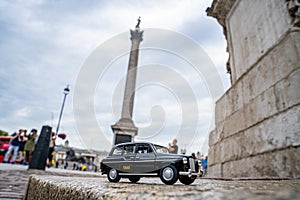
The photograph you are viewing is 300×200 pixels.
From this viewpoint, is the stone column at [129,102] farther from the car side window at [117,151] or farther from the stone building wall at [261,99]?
the car side window at [117,151]

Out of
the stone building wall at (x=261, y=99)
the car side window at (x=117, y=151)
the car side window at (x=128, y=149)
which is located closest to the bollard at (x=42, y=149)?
the stone building wall at (x=261, y=99)

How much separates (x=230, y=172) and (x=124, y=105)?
2059 cm

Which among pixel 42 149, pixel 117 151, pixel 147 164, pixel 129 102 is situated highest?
pixel 129 102

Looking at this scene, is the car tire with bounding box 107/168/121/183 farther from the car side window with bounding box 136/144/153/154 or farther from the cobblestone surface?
the cobblestone surface

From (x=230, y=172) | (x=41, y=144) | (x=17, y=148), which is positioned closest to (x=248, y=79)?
(x=230, y=172)

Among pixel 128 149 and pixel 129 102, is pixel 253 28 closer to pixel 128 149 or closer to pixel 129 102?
pixel 128 149

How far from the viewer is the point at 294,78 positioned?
318 cm

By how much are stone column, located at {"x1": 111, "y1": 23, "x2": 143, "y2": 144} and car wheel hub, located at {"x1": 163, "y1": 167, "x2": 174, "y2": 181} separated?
15.1 metres

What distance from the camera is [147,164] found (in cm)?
171

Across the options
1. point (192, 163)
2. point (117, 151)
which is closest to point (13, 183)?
point (117, 151)

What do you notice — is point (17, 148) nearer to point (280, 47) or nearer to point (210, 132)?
point (210, 132)

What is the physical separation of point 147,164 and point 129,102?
2458cm

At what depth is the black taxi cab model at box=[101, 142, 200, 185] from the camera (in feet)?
5.18

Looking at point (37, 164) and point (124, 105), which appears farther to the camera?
point (124, 105)
